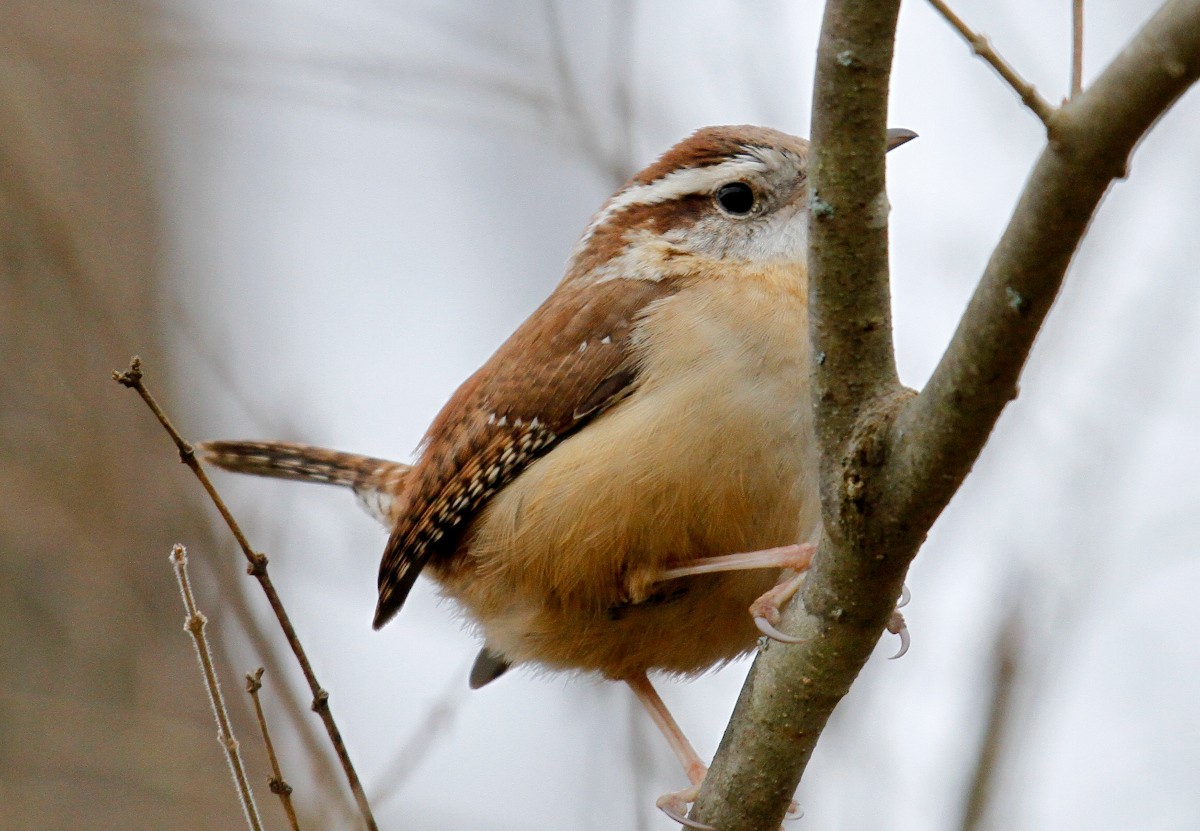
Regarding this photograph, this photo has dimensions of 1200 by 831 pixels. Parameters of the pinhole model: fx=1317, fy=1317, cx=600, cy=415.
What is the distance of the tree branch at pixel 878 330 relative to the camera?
1.75m

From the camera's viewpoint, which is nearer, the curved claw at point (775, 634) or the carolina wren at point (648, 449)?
the curved claw at point (775, 634)

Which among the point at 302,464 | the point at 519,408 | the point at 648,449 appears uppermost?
the point at 302,464

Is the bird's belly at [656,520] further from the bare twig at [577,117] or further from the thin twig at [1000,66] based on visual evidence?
the bare twig at [577,117]

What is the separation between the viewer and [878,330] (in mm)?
2225

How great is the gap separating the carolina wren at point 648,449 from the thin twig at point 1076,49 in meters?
1.02

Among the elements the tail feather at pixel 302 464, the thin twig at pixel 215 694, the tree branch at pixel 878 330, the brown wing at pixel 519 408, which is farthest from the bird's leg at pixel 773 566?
the tail feather at pixel 302 464

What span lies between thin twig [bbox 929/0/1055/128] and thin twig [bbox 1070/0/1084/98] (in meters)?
0.08

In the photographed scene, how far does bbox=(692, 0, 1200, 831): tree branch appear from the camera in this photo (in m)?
1.75

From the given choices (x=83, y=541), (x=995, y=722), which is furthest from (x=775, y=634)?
(x=83, y=541)

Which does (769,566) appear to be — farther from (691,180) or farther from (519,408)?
(691,180)

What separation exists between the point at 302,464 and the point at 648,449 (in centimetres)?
193

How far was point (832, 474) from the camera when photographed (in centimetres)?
228

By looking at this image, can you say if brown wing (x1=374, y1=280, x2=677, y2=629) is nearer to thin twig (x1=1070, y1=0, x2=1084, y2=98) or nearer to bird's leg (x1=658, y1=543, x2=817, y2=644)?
bird's leg (x1=658, y1=543, x2=817, y2=644)

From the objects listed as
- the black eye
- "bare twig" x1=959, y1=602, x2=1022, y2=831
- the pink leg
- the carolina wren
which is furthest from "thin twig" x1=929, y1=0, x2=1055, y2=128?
"bare twig" x1=959, y1=602, x2=1022, y2=831
